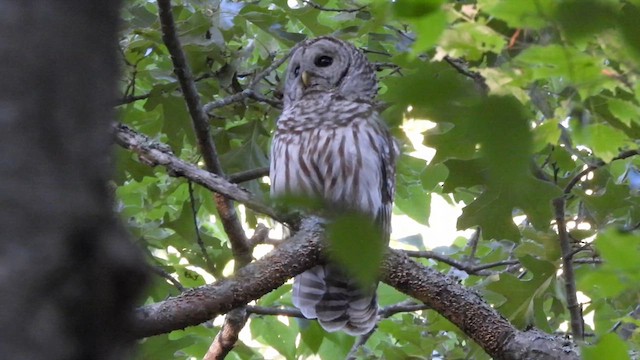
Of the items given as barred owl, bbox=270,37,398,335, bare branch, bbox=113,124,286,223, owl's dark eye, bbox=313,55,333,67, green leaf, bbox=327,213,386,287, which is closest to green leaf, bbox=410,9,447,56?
green leaf, bbox=327,213,386,287

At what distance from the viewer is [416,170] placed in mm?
4887

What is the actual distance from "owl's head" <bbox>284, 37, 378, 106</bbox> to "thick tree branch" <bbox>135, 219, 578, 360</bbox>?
86.2 inches

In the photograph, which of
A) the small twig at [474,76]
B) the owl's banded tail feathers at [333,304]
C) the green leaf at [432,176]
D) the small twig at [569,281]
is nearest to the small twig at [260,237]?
the small twig at [474,76]

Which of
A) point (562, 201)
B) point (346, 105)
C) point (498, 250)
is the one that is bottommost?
point (498, 250)

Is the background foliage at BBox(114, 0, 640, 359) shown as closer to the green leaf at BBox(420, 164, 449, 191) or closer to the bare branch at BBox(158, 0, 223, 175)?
the green leaf at BBox(420, 164, 449, 191)

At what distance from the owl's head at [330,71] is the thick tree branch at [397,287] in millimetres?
2189

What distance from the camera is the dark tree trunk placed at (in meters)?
0.59

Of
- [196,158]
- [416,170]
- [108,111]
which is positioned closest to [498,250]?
[416,170]

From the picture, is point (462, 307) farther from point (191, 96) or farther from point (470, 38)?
point (470, 38)

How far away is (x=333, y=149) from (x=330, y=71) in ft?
2.61

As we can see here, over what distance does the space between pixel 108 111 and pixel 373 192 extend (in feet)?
13.0

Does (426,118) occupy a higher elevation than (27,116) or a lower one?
lower

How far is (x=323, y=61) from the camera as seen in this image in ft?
17.5

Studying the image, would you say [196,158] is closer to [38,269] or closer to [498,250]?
[498,250]
